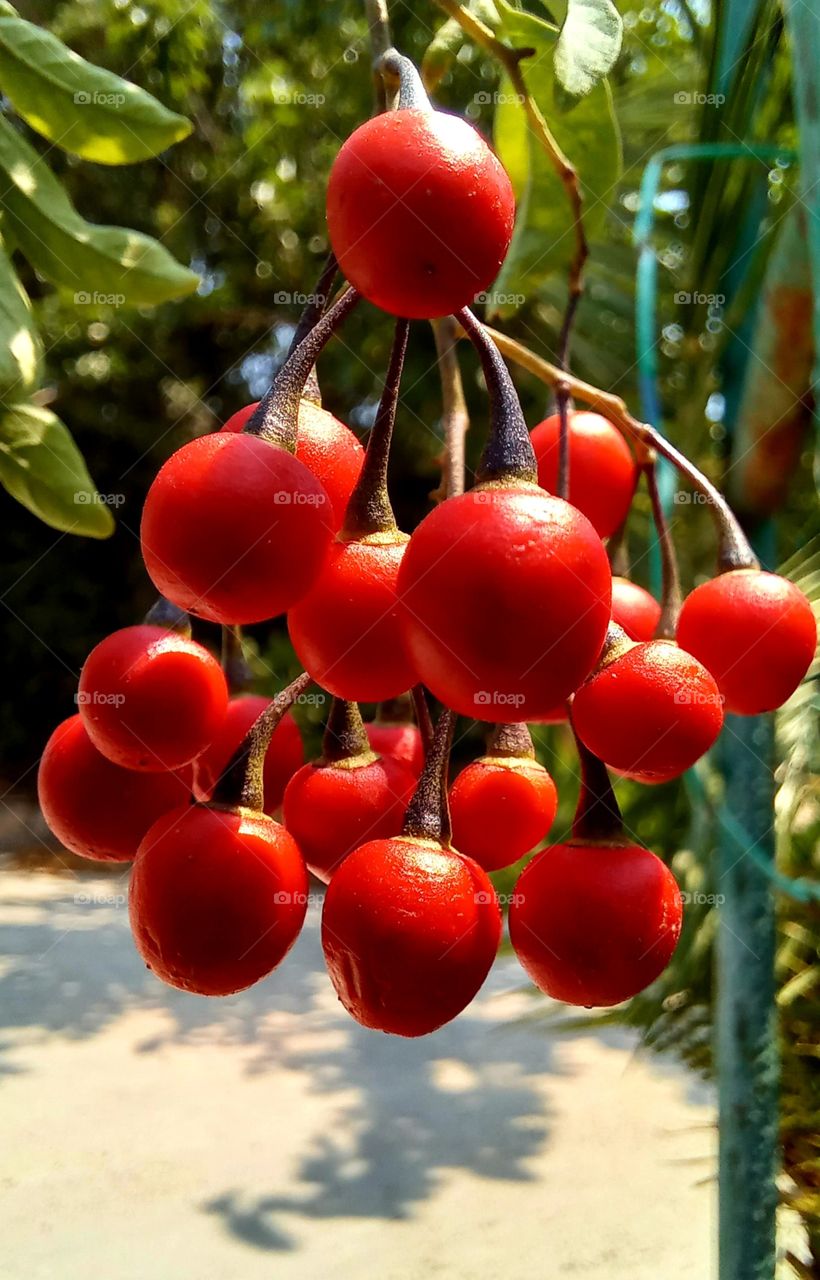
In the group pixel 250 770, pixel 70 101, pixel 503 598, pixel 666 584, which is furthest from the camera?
pixel 70 101

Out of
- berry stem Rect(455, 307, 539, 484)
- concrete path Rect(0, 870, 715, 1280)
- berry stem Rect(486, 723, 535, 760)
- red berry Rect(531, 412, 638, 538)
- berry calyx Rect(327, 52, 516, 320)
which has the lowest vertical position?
concrete path Rect(0, 870, 715, 1280)

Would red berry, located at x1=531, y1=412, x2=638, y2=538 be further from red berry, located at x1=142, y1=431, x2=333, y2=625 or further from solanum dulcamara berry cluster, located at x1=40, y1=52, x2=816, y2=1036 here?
red berry, located at x1=142, y1=431, x2=333, y2=625

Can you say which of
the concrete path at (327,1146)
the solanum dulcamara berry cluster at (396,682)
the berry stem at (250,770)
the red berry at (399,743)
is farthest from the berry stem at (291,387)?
the concrete path at (327,1146)

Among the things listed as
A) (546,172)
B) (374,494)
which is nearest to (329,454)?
(374,494)

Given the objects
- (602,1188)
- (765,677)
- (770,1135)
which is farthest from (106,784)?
(602,1188)

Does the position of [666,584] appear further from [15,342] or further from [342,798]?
[15,342]

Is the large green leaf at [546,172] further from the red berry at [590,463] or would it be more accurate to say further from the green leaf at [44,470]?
the green leaf at [44,470]

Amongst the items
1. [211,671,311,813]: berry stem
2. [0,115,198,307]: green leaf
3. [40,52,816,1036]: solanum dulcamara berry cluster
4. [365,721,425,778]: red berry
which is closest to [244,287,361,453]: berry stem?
[40,52,816,1036]: solanum dulcamara berry cluster
